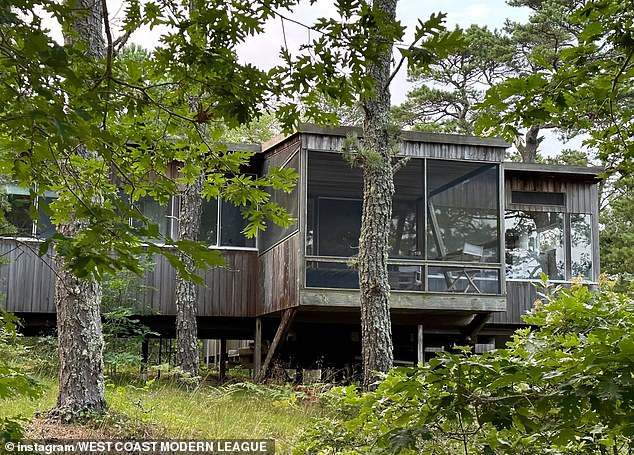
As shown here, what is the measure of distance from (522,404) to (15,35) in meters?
1.88

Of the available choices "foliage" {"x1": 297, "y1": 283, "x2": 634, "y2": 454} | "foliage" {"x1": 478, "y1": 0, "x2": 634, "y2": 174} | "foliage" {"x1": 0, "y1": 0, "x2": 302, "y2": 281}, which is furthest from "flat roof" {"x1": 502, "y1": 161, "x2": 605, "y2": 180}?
"foliage" {"x1": 297, "y1": 283, "x2": 634, "y2": 454}

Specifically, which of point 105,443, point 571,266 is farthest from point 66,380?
point 571,266

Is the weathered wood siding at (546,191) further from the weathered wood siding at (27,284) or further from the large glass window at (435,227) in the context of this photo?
the weathered wood siding at (27,284)

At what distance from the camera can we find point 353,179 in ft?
40.9

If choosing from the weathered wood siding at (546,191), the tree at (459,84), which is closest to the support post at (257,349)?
the weathered wood siding at (546,191)

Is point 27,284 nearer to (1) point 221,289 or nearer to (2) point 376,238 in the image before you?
(1) point 221,289

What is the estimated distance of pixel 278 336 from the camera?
38.2ft

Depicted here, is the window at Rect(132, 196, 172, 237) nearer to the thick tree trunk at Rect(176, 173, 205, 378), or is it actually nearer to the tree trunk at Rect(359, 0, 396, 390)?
the thick tree trunk at Rect(176, 173, 205, 378)

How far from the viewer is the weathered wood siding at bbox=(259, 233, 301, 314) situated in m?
10.8

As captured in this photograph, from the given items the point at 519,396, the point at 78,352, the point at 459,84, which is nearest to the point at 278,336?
the point at 78,352

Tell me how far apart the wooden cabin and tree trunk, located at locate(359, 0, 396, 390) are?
0.97 metres

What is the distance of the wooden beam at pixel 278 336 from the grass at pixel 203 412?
1.26m

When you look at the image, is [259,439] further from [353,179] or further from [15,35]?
[353,179]

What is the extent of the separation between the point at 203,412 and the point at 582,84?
5565 millimetres
